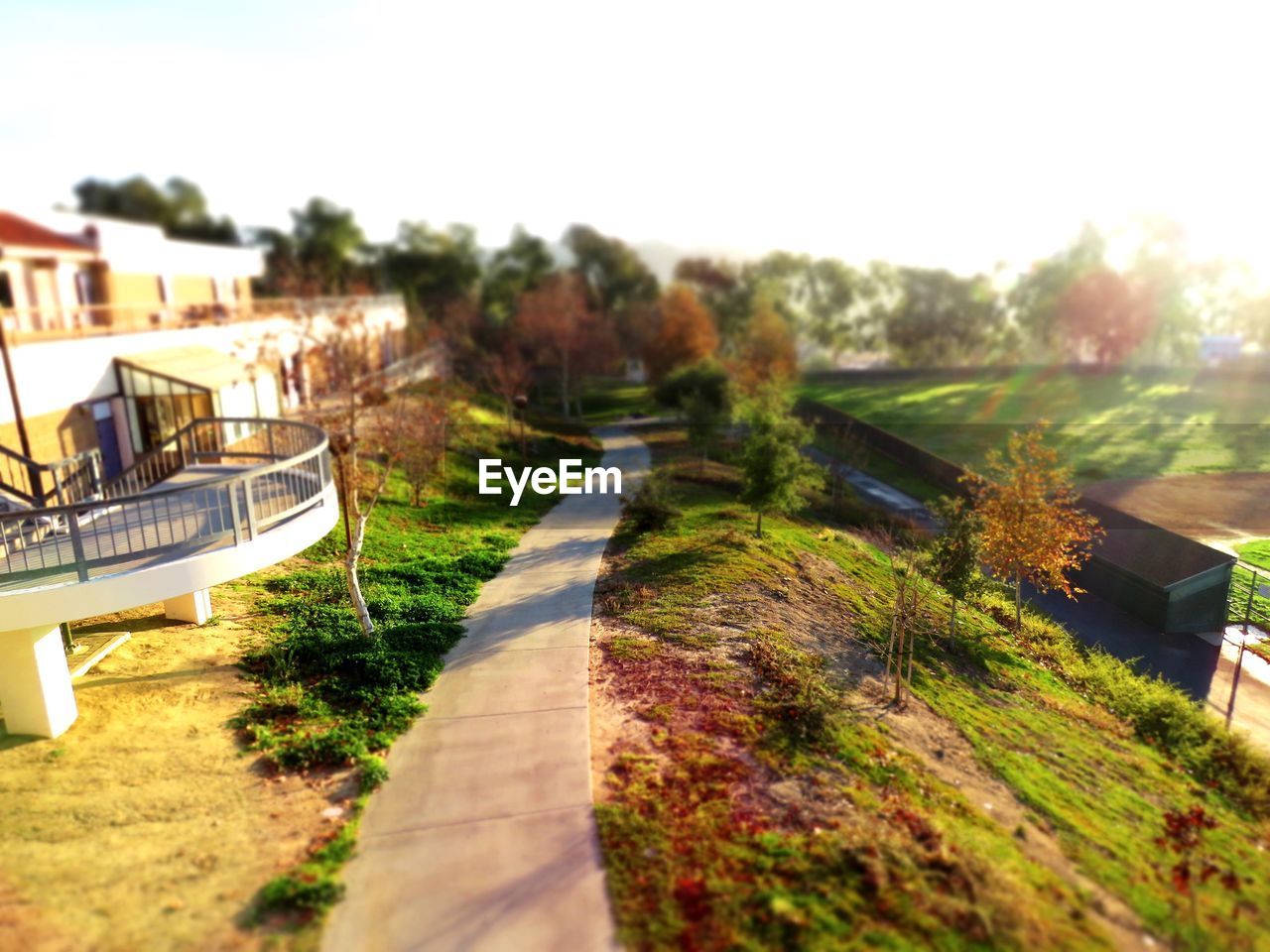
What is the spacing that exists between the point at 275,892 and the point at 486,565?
8.96 meters

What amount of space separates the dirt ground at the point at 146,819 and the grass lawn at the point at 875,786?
311cm

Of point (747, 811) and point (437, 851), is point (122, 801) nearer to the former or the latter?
point (437, 851)

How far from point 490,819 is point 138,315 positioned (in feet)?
63.7

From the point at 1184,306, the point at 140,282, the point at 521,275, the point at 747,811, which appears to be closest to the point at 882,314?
the point at 1184,306

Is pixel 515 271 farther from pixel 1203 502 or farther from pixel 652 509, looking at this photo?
pixel 1203 502

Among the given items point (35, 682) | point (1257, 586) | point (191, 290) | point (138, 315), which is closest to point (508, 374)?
point (191, 290)

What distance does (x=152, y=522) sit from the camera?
926cm

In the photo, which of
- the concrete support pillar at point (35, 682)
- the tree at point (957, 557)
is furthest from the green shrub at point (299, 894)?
the tree at point (957, 557)

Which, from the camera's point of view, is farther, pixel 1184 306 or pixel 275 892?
pixel 1184 306

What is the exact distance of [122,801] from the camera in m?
6.79

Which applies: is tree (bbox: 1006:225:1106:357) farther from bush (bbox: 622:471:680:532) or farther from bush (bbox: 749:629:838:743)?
bush (bbox: 749:629:838:743)

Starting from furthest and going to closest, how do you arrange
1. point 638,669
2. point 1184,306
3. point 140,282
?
point 1184,306
point 140,282
point 638,669

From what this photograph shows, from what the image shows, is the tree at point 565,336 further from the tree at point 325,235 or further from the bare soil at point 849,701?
the bare soil at point 849,701

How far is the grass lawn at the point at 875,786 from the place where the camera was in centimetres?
550
